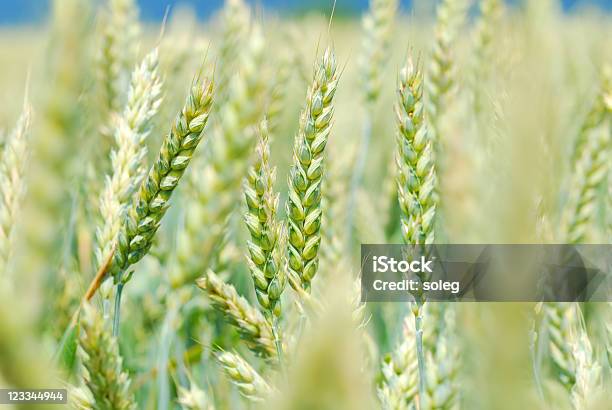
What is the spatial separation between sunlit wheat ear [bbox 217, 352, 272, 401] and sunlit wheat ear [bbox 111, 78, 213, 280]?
0.39 ft

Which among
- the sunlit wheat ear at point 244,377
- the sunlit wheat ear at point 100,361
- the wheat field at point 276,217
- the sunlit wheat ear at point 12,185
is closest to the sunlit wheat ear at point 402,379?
the wheat field at point 276,217

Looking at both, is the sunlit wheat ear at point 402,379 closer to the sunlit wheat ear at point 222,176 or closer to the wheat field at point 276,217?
the wheat field at point 276,217

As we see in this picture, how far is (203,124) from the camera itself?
21.1 inches

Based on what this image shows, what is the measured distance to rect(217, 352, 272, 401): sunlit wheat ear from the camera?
532 millimetres

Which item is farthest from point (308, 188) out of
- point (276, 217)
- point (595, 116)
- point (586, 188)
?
point (595, 116)

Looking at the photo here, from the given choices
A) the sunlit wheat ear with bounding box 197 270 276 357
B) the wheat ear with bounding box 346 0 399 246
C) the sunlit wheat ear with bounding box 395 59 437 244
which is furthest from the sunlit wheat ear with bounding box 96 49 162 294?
the wheat ear with bounding box 346 0 399 246

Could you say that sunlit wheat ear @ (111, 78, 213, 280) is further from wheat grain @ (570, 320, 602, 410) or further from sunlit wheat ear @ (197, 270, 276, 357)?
wheat grain @ (570, 320, 602, 410)

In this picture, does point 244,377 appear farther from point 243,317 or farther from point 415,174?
point 415,174

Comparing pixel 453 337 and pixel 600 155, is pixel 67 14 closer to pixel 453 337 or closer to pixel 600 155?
pixel 453 337

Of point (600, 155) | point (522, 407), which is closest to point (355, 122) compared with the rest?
point (600, 155)

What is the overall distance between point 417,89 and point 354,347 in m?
0.41

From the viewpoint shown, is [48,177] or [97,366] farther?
[97,366]

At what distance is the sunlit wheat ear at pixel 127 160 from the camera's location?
61cm

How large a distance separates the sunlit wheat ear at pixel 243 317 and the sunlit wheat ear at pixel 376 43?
0.81 metres
